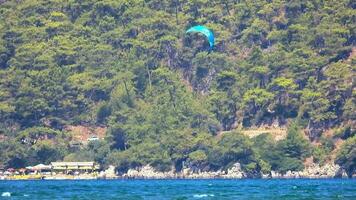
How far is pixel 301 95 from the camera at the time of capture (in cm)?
18188

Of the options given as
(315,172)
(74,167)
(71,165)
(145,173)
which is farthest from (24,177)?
(315,172)

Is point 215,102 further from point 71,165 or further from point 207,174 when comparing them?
point 71,165

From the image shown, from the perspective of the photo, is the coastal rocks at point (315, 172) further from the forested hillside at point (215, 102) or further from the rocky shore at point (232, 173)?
the forested hillside at point (215, 102)

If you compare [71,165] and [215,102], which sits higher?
[215,102]

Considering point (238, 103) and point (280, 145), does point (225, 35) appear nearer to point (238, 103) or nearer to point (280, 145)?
point (238, 103)

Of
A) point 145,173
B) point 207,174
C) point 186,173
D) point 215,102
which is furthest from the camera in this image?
point 215,102

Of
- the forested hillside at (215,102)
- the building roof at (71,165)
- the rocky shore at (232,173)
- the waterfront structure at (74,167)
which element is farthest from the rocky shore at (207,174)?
the building roof at (71,165)

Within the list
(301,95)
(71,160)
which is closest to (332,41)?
(301,95)

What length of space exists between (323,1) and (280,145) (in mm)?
29694

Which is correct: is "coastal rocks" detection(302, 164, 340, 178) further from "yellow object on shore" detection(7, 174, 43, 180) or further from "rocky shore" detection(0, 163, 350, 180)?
"yellow object on shore" detection(7, 174, 43, 180)

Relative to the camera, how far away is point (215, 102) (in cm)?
18612

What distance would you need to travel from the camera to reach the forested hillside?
173750 mm

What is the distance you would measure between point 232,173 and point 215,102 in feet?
54.1

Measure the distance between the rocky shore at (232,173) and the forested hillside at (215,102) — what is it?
0.89 m
